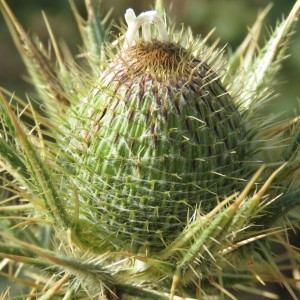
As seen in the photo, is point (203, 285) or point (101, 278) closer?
point (101, 278)

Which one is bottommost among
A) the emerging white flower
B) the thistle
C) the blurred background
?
the thistle

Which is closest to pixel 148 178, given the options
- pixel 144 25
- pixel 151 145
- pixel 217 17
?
pixel 151 145

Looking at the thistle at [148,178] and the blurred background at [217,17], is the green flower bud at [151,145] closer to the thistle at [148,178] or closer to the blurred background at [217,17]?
the thistle at [148,178]

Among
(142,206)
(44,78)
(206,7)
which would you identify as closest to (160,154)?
(142,206)

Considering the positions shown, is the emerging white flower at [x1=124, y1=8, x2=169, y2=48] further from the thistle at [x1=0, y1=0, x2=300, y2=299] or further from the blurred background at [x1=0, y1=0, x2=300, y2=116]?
the blurred background at [x1=0, y1=0, x2=300, y2=116]

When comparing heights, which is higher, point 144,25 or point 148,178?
point 144,25

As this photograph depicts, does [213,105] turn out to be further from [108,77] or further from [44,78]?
[44,78]

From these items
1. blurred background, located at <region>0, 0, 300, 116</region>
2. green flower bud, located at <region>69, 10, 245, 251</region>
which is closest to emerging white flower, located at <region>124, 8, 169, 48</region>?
green flower bud, located at <region>69, 10, 245, 251</region>

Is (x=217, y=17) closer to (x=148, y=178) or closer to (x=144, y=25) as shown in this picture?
(x=144, y=25)
